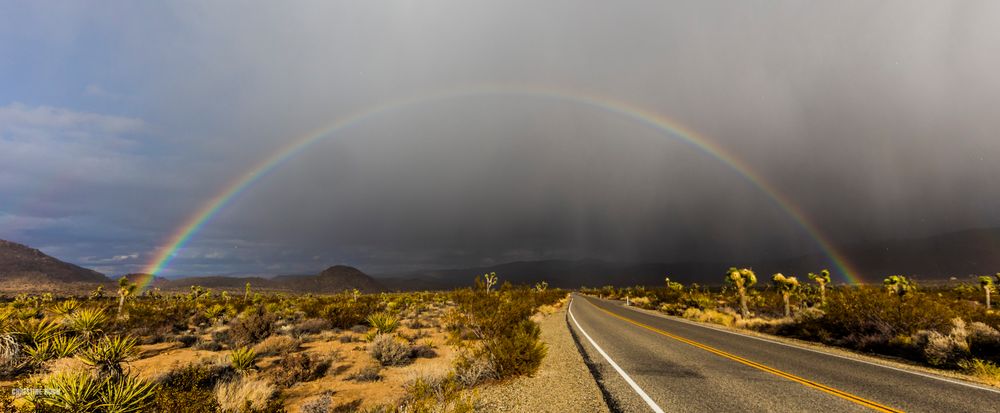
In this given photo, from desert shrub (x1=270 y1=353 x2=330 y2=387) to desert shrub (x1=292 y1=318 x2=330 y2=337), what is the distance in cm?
689

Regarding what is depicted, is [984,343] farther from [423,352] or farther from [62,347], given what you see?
[62,347]

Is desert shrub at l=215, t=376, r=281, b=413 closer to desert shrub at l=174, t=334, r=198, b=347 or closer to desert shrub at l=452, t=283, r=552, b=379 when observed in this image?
desert shrub at l=452, t=283, r=552, b=379

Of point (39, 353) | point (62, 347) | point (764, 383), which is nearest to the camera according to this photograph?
point (764, 383)

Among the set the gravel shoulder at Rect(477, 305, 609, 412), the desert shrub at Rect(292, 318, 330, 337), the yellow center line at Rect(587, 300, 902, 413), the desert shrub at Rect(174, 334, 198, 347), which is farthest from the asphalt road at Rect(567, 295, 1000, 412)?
the desert shrub at Rect(174, 334, 198, 347)

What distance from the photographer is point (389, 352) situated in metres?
14.0

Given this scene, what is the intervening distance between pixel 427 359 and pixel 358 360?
2620 millimetres

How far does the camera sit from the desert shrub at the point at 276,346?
1500 cm

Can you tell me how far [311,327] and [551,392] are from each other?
16218mm

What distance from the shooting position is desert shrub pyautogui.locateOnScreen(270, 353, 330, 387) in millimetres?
11094

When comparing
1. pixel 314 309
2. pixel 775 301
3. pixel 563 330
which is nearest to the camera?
pixel 563 330

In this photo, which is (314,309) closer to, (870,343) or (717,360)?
(717,360)

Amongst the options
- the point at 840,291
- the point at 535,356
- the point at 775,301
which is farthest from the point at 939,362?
the point at 775,301

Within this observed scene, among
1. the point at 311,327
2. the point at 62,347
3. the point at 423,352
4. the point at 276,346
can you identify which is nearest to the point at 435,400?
the point at 423,352

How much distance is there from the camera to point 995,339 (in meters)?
11.2
